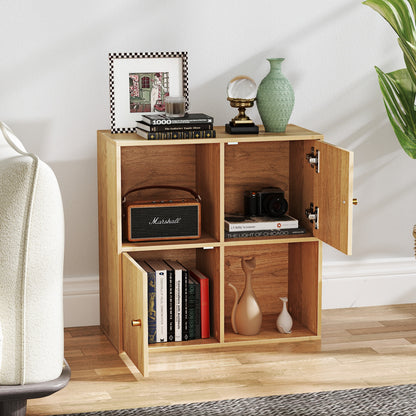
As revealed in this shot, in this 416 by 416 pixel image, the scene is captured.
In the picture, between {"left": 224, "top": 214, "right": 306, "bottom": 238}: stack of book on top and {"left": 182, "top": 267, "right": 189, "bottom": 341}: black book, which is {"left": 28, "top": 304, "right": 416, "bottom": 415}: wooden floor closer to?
{"left": 182, "top": 267, "right": 189, "bottom": 341}: black book

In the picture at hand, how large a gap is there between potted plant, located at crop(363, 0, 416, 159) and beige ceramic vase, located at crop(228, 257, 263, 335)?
0.76 metres

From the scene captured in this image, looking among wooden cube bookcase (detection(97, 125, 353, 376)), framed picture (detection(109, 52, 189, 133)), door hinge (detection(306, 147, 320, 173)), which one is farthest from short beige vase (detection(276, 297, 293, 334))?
framed picture (detection(109, 52, 189, 133))

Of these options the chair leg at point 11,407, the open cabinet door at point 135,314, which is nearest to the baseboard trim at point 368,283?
the open cabinet door at point 135,314

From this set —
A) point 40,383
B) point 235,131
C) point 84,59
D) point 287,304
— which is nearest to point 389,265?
point 287,304

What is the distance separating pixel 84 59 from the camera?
300 cm

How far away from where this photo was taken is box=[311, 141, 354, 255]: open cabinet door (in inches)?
103

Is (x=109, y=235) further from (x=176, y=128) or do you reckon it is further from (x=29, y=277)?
(x=29, y=277)

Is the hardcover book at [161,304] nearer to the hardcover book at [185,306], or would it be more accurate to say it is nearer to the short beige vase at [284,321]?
the hardcover book at [185,306]

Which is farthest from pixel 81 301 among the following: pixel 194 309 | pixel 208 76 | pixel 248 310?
pixel 208 76

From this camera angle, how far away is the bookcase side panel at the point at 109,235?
275 cm

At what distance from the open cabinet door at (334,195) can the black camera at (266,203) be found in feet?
0.49

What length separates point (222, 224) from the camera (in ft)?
9.25

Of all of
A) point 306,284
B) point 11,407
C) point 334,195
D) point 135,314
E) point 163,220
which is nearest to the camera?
point 11,407

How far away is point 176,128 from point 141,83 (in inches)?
12.3
